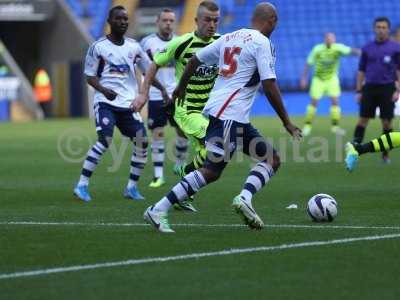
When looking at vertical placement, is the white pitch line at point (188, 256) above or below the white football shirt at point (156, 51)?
above

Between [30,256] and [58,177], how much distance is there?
8.52 meters

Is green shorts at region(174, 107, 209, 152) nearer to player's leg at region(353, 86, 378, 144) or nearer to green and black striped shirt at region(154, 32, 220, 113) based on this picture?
green and black striped shirt at region(154, 32, 220, 113)

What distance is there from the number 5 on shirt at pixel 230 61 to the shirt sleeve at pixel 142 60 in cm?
369

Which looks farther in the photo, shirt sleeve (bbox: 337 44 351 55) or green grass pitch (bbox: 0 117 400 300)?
shirt sleeve (bbox: 337 44 351 55)

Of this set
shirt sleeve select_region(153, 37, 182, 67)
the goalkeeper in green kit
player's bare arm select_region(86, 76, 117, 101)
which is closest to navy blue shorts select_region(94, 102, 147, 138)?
player's bare arm select_region(86, 76, 117, 101)

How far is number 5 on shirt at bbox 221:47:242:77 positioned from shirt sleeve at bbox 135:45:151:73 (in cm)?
369

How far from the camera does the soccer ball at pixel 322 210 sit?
34.7 feet

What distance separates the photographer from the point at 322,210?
34.7 ft

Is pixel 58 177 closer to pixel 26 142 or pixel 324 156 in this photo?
pixel 324 156

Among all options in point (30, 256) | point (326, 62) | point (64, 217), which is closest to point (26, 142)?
point (326, 62)

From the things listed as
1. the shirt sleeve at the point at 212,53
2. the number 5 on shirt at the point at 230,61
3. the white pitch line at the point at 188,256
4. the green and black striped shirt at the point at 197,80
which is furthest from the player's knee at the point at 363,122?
the white pitch line at the point at 188,256

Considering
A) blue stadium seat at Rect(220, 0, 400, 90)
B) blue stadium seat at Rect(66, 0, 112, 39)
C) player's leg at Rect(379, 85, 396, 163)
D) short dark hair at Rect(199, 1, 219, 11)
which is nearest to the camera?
short dark hair at Rect(199, 1, 219, 11)

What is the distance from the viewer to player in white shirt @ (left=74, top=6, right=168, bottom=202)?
1316 centimetres

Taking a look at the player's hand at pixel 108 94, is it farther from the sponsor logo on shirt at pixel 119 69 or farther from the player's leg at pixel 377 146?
the player's leg at pixel 377 146
